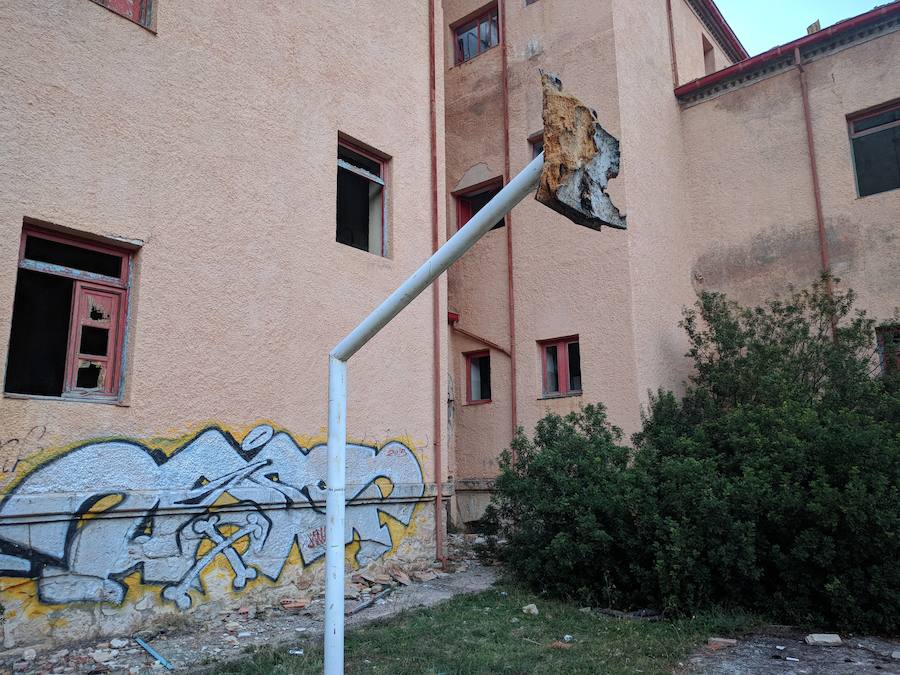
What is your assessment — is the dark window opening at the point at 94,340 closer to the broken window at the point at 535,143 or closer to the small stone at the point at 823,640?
the small stone at the point at 823,640

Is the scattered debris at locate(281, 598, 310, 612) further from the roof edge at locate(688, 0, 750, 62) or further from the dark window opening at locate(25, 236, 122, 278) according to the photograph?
the roof edge at locate(688, 0, 750, 62)

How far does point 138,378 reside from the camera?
570 cm

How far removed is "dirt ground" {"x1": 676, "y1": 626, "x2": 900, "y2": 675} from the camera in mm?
4852

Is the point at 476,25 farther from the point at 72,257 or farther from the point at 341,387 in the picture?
the point at 341,387

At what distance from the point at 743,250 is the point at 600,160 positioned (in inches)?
325

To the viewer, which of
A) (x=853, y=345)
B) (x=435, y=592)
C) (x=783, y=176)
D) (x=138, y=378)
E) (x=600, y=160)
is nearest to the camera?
(x=600, y=160)

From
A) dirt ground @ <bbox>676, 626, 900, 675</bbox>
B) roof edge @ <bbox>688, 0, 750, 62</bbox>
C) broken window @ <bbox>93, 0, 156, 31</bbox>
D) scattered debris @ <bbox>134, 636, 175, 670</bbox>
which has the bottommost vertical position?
dirt ground @ <bbox>676, 626, 900, 675</bbox>

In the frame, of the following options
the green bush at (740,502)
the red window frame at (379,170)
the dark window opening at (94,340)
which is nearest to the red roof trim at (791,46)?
the green bush at (740,502)

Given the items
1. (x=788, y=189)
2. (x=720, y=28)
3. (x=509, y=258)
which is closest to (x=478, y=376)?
(x=509, y=258)

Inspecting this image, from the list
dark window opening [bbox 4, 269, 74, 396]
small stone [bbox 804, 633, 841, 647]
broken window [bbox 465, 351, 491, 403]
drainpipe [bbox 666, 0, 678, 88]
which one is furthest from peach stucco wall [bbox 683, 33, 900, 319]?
dark window opening [bbox 4, 269, 74, 396]

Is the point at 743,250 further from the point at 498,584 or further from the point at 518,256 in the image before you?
the point at 498,584

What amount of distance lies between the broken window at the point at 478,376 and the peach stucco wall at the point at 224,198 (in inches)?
95.2

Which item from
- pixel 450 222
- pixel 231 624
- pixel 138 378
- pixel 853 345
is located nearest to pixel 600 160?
pixel 138 378

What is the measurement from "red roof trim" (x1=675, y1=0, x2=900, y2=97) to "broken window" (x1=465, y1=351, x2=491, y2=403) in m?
5.78
